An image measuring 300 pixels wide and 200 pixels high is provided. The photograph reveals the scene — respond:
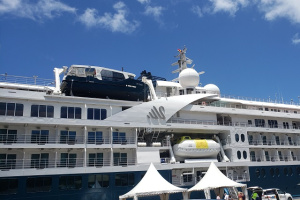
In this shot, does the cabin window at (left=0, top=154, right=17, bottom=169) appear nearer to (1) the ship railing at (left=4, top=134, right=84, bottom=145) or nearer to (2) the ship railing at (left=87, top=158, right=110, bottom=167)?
(1) the ship railing at (left=4, top=134, right=84, bottom=145)

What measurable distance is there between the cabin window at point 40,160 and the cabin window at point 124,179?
235 inches

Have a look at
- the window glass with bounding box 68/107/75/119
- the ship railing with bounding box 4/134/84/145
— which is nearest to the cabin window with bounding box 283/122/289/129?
the ship railing with bounding box 4/134/84/145

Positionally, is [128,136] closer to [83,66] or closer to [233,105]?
[83,66]

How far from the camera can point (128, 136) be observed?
87.1 ft

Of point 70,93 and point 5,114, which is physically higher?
point 70,93

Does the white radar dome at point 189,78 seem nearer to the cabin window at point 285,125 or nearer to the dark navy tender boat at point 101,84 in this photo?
the dark navy tender boat at point 101,84

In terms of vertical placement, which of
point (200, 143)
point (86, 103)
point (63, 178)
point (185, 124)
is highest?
point (86, 103)

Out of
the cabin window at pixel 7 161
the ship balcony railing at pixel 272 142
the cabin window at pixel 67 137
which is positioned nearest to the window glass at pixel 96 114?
the cabin window at pixel 67 137

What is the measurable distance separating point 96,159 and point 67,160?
2.49 metres

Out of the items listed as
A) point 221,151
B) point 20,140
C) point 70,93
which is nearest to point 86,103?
point 70,93

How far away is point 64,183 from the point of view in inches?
869

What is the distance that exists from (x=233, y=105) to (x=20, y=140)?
84.5 feet

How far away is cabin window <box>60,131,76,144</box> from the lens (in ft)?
78.7

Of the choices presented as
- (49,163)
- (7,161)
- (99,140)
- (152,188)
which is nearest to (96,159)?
(99,140)
